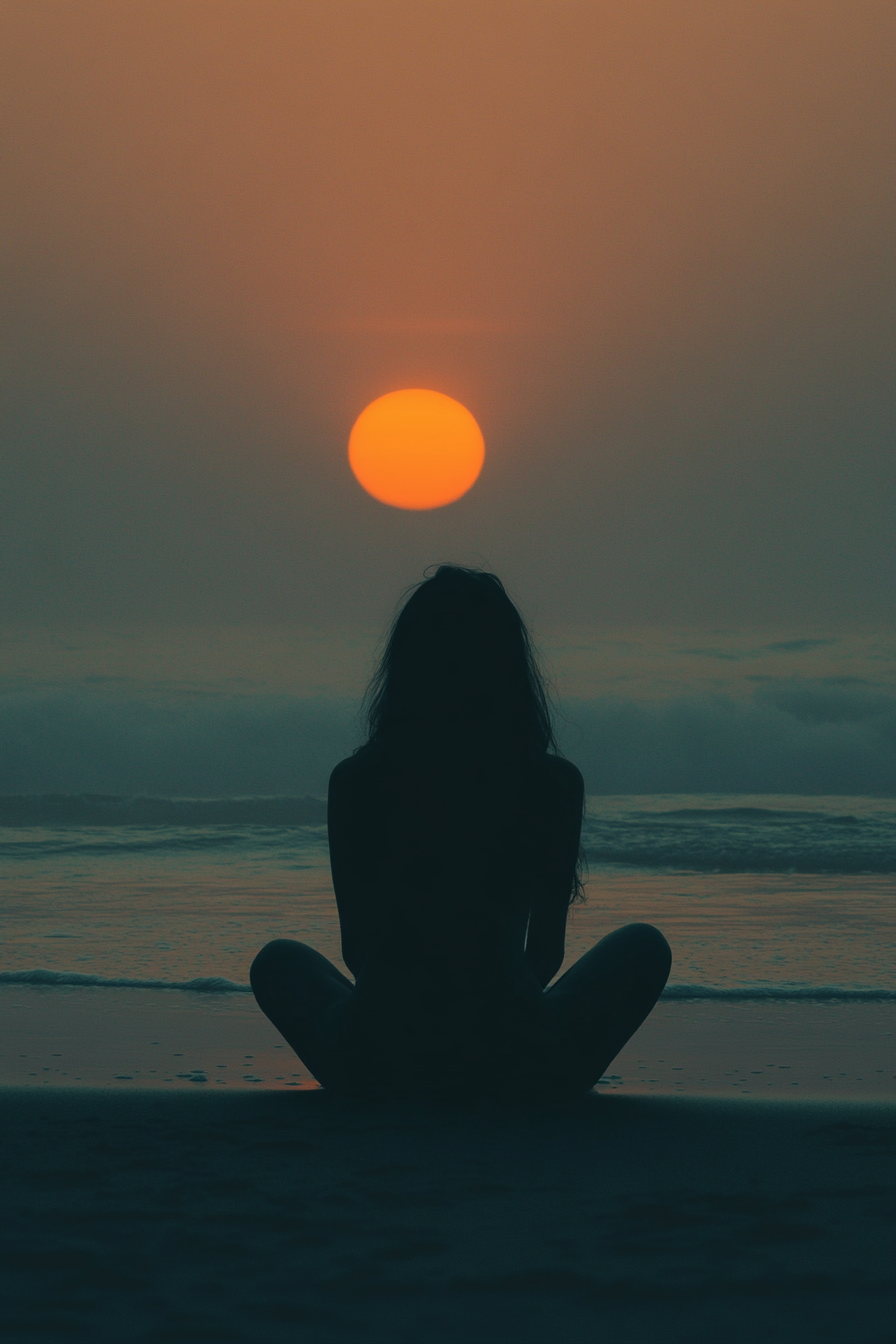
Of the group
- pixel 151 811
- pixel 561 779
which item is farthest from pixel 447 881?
pixel 151 811

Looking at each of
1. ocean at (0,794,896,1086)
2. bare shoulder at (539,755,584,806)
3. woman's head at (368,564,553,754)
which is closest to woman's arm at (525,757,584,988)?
bare shoulder at (539,755,584,806)

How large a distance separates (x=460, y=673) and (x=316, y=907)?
5488mm

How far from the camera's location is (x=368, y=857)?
2727 millimetres

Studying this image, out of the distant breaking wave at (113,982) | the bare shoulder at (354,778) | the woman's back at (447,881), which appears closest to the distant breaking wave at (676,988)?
the distant breaking wave at (113,982)

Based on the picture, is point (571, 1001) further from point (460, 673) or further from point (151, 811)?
point (151, 811)

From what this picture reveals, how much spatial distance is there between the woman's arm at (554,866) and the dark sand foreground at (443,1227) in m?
0.38

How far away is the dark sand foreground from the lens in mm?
1611

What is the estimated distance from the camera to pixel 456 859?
8.77ft

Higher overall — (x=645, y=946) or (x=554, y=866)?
(x=554, y=866)

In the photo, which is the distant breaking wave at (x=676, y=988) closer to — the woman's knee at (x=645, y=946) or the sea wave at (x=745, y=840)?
the woman's knee at (x=645, y=946)

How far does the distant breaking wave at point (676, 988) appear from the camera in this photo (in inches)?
198

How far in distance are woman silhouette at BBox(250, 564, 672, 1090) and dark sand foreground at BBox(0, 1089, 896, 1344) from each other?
18 cm

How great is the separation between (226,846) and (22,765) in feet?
41.4

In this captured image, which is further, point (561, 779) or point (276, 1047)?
point (276, 1047)
